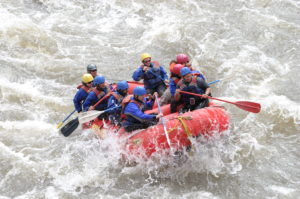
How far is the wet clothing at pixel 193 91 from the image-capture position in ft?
23.4

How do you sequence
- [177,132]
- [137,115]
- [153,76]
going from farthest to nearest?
[153,76] → [137,115] → [177,132]

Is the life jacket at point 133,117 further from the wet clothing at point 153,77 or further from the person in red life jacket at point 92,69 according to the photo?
the person in red life jacket at point 92,69

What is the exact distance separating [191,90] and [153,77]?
4.88ft

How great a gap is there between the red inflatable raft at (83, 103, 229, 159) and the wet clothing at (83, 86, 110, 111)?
4.00 feet

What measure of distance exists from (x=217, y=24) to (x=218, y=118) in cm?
649

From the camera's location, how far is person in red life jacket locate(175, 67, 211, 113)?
23.3 feet

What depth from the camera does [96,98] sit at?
7.88 m

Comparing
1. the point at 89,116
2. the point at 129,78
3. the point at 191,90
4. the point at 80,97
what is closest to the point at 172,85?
the point at 191,90

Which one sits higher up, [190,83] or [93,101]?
[190,83]

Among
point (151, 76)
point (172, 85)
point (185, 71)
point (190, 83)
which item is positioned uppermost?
point (185, 71)

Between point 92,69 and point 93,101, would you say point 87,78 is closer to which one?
point 92,69

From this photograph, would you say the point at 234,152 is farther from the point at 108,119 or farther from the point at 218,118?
the point at 108,119

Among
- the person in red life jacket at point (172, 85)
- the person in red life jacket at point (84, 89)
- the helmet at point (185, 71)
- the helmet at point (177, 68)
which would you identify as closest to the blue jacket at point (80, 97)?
the person in red life jacket at point (84, 89)

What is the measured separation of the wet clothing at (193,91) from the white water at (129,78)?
2.56 feet
